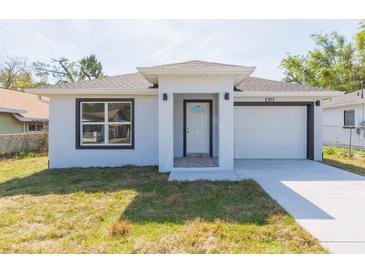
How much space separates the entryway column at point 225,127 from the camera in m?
8.53

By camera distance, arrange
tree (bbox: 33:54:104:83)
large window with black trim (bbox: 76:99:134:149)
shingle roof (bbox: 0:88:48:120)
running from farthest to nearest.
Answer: tree (bbox: 33:54:104:83), shingle roof (bbox: 0:88:48:120), large window with black trim (bbox: 76:99:134:149)

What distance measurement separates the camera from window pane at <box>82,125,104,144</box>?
32.9 feet

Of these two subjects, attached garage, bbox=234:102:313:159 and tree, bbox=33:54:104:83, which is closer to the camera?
attached garage, bbox=234:102:313:159

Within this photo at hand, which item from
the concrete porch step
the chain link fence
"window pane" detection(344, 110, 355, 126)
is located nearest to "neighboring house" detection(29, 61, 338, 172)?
the concrete porch step

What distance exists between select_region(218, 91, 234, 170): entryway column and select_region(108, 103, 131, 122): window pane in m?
3.46

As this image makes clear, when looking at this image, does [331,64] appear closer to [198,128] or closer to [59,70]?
[198,128]

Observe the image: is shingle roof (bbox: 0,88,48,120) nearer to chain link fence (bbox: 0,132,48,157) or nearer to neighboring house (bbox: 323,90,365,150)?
chain link fence (bbox: 0,132,48,157)

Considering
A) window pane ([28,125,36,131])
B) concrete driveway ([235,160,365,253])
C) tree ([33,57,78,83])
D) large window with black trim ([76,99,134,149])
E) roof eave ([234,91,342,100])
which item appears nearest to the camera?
concrete driveway ([235,160,365,253])

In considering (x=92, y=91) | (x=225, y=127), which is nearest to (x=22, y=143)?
(x=92, y=91)
